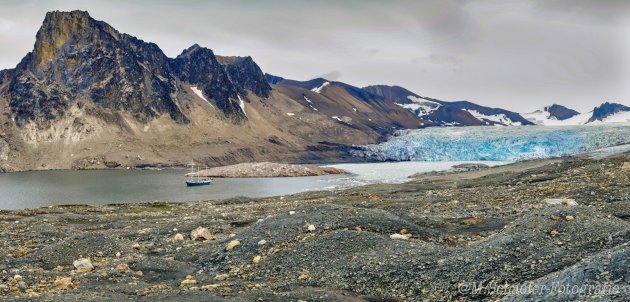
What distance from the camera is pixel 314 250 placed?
71.2 feet

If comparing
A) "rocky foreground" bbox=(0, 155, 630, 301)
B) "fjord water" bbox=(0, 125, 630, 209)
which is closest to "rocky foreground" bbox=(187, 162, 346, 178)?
"fjord water" bbox=(0, 125, 630, 209)

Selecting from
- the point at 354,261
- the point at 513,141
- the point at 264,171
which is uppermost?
the point at 513,141

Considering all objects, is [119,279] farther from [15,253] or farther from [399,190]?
[399,190]

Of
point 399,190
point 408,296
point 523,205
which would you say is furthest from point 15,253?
point 399,190

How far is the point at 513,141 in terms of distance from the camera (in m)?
170

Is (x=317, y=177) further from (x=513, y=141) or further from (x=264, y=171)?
(x=513, y=141)

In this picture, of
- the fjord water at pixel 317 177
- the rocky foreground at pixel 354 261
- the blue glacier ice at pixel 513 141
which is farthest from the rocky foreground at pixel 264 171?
the rocky foreground at pixel 354 261

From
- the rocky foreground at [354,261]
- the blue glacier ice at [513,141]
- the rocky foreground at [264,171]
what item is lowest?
the rocky foreground at [264,171]

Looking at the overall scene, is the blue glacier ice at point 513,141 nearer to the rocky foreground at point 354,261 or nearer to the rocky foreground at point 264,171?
the rocky foreground at point 264,171

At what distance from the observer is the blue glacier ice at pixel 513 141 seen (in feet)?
490

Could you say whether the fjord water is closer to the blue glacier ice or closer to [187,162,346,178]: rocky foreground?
the blue glacier ice

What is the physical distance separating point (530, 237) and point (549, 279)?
16.7 feet

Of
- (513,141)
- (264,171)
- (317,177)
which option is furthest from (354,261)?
(513,141)

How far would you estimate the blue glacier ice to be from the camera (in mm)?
149425
